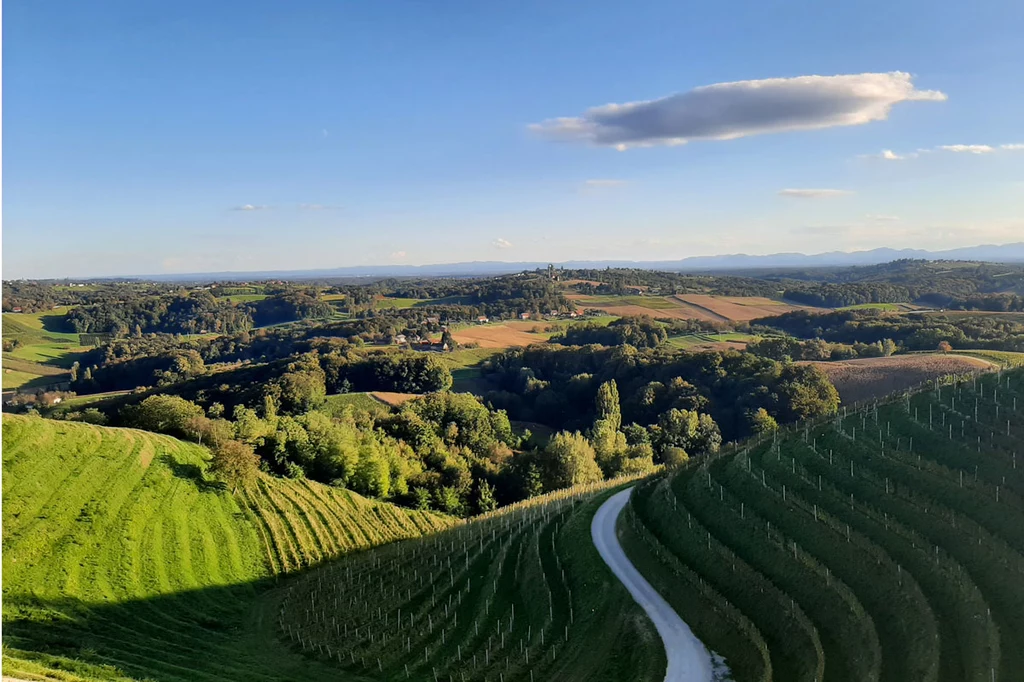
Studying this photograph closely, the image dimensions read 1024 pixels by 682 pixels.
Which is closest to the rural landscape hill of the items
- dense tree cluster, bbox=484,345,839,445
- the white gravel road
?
the white gravel road

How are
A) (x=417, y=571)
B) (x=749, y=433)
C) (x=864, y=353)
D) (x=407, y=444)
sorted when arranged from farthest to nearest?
(x=864, y=353) < (x=749, y=433) < (x=407, y=444) < (x=417, y=571)

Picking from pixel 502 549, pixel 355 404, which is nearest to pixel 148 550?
pixel 502 549

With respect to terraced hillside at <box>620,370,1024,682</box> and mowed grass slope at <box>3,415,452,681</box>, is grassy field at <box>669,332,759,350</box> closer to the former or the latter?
mowed grass slope at <box>3,415,452,681</box>

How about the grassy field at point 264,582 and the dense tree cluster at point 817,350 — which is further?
the dense tree cluster at point 817,350

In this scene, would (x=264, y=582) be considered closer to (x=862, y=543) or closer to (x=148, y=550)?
(x=148, y=550)

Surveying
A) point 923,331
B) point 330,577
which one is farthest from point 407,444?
point 923,331

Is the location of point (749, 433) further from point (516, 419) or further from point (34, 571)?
point (34, 571)

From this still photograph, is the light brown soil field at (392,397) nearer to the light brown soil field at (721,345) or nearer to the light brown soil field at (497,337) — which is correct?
the light brown soil field at (497,337)

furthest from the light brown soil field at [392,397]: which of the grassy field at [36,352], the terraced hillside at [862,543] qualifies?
the terraced hillside at [862,543]
